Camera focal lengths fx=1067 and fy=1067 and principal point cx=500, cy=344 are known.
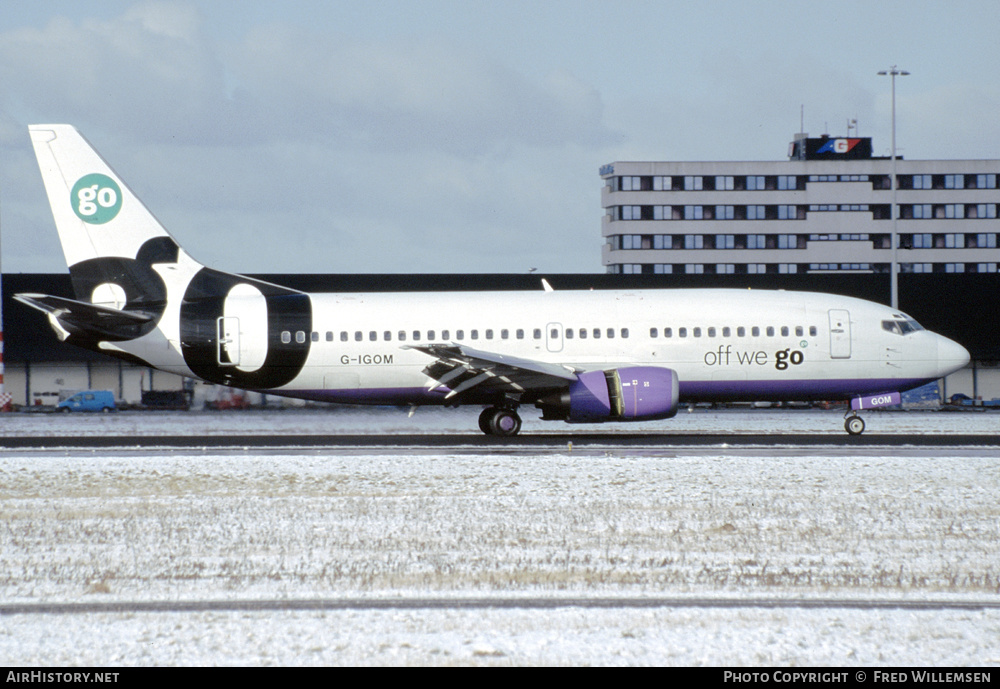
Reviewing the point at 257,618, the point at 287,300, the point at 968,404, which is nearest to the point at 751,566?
the point at 257,618

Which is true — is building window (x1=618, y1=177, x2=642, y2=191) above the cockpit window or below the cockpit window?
above

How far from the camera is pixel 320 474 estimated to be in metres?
22.4

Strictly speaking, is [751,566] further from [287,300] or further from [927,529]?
[287,300]

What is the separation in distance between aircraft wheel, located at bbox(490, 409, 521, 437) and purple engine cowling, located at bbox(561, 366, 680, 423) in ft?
8.16

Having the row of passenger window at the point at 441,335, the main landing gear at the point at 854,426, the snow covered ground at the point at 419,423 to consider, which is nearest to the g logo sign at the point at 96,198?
the row of passenger window at the point at 441,335

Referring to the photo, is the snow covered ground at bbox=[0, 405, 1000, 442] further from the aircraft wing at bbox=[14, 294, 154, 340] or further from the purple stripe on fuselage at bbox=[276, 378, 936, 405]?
the aircraft wing at bbox=[14, 294, 154, 340]

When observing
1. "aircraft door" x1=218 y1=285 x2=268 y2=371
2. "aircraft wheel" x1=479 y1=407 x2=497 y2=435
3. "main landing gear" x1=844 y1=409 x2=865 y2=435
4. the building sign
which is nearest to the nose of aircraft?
"main landing gear" x1=844 y1=409 x2=865 y2=435

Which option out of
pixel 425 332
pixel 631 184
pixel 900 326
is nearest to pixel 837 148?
pixel 631 184

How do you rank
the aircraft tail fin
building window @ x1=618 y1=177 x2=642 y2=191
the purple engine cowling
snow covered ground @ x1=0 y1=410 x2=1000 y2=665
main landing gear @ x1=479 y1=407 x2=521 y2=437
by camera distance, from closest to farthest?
snow covered ground @ x1=0 y1=410 x2=1000 y2=665 → the purple engine cowling → main landing gear @ x1=479 y1=407 x2=521 y2=437 → the aircraft tail fin → building window @ x1=618 y1=177 x2=642 y2=191

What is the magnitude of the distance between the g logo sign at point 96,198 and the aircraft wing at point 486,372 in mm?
10848

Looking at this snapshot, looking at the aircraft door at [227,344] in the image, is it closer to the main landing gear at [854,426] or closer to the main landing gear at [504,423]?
the main landing gear at [504,423]

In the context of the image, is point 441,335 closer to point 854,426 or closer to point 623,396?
point 623,396

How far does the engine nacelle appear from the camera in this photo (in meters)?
30.8

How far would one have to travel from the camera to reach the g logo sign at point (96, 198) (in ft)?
112
